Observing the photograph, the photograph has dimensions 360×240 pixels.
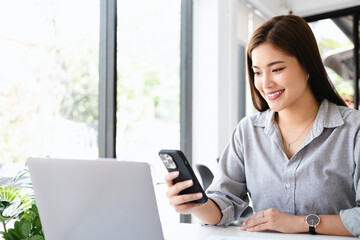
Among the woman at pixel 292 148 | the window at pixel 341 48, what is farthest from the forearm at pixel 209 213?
the window at pixel 341 48

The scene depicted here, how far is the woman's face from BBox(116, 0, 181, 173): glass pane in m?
1.57

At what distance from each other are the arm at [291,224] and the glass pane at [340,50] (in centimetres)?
365

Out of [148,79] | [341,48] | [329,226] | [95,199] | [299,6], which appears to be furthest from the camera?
[299,6]

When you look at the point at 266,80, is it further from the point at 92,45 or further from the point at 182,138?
the point at 182,138

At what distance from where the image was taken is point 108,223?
99cm

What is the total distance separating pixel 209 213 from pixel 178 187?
0.83 feet

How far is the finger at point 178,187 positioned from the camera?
1.09m

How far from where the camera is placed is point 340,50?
4605mm

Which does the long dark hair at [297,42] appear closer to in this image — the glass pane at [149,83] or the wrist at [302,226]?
the wrist at [302,226]

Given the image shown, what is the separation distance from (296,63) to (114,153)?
1.59 meters

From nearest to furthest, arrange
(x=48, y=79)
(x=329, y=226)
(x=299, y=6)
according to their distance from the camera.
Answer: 1. (x=329, y=226)
2. (x=48, y=79)
3. (x=299, y=6)

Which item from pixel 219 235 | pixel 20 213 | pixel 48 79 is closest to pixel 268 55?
pixel 219 235

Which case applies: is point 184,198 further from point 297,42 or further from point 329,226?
point 297,42

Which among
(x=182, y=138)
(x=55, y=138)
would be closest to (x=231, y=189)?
(x=55, y=138)
